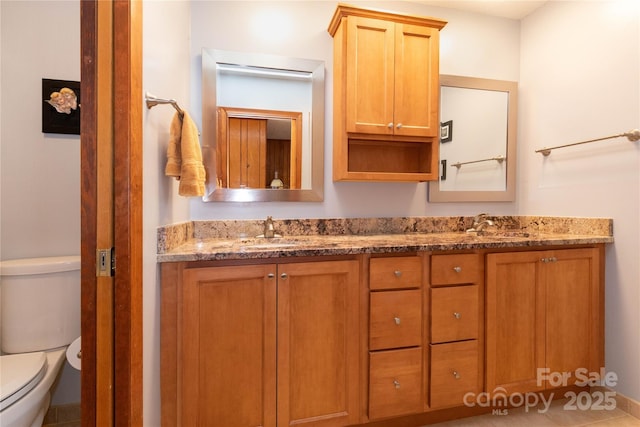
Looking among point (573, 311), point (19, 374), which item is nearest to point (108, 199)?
point (19, 374)

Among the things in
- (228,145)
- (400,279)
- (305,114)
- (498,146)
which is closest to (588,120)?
(498,146)

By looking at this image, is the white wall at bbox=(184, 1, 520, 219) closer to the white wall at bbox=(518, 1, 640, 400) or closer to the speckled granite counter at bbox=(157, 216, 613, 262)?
the speckled granite counter at bbox=(157, 216, 613, 262)

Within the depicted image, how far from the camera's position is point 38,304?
138 centimetres

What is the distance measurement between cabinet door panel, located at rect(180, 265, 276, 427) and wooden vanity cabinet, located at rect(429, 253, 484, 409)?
0.76 metres

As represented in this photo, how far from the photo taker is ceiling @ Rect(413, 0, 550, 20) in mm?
2064

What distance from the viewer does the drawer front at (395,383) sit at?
1389 mm

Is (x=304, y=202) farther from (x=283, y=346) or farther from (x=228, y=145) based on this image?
(x=283, y=346)

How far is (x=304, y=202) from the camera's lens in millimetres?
1898

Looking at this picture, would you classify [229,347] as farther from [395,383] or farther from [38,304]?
[38,304]

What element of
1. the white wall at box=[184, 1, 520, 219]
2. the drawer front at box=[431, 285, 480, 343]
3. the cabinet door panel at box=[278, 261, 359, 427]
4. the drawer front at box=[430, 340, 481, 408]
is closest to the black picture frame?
the white wall at box=[184, 1, 520, 219]

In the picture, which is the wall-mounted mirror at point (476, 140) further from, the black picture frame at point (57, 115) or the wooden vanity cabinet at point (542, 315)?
the black picture frame at point (57, 115)

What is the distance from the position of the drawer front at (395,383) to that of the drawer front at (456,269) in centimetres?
35

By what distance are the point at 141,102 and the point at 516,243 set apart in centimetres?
171

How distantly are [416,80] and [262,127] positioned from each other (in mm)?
949
